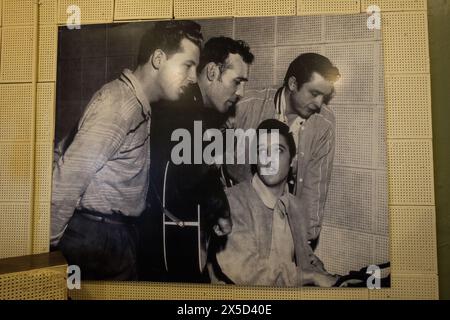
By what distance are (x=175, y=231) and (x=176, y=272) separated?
0.86ft

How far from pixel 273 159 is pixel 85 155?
124 centimetres

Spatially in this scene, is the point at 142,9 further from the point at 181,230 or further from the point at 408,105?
the point at 408,105

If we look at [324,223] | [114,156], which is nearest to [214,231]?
[324,223]

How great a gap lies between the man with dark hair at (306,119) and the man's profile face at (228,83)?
0.09 metres

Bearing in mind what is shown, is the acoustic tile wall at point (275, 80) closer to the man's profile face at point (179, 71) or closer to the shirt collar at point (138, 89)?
the man's profile face at point (179, 71)

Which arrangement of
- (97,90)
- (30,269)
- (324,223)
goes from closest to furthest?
1. (30,269)
2. (324,223)
3. (97,90)

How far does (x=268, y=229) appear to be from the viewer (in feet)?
6.54

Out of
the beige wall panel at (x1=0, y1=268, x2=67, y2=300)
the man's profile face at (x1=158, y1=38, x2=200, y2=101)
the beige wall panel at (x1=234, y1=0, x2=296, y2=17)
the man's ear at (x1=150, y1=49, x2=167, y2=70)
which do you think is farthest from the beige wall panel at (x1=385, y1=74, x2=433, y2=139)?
the beige wall panel at (x1=0, y1=268, x2=67, y2=300)

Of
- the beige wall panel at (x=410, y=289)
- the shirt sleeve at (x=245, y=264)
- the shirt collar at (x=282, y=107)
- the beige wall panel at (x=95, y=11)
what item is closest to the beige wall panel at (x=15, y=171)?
the beige wall panel at (x=95, y=11)

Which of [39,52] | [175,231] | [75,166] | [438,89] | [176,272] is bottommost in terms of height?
[176,272]

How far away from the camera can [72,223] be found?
208cm

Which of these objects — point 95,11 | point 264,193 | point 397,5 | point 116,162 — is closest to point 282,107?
point 264,193

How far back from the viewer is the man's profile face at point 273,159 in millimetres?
1997

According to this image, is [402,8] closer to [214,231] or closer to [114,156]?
[214,231]
